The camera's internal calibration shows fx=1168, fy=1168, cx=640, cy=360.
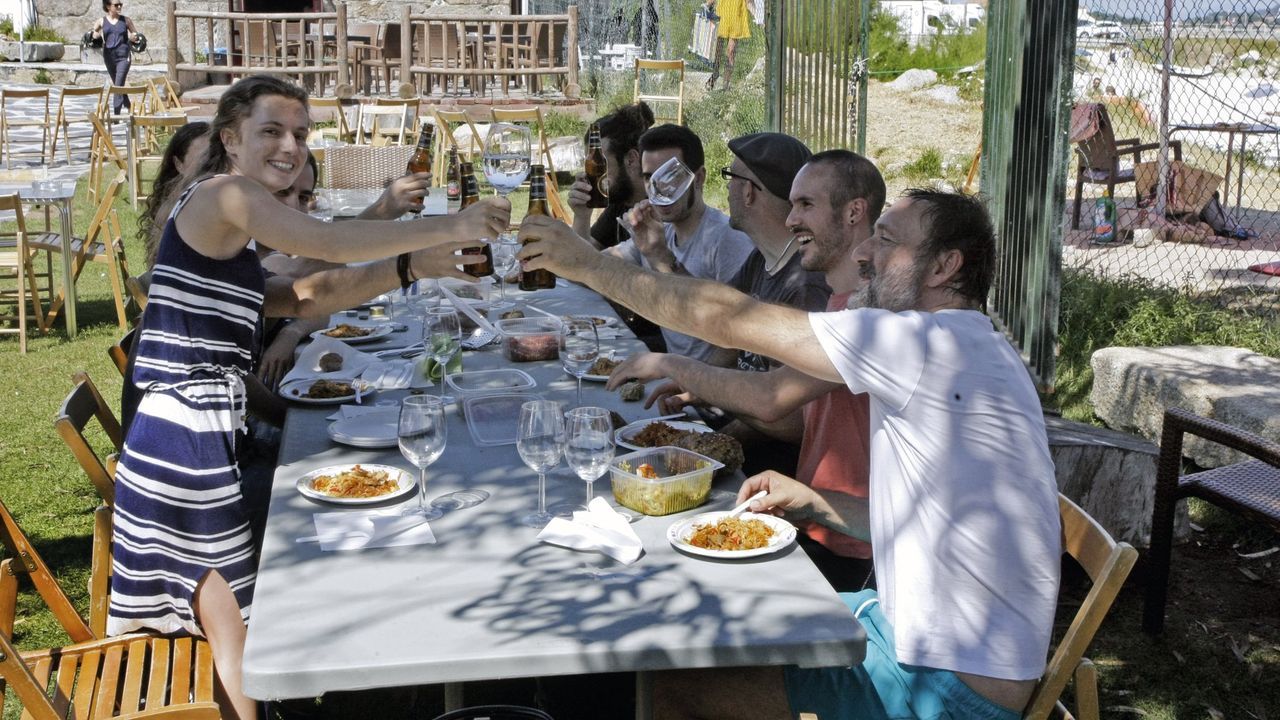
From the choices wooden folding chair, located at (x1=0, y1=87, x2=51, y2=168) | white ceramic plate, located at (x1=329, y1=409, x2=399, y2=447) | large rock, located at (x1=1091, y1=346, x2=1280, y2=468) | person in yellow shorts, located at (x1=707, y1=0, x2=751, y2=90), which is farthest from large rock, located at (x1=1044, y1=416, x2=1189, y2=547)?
A: person in yellow shorts, located at (x1=707, y1=0, x2=751, y2=90)

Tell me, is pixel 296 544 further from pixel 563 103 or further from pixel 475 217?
pixel 563 103

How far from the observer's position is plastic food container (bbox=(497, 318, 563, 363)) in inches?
155

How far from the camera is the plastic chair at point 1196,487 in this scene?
11.5 ft

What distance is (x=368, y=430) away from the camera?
3.02m

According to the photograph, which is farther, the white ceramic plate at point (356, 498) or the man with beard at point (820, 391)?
the man with beard at point (820, 391)

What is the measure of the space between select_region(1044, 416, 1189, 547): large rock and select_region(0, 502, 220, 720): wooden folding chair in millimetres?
2964

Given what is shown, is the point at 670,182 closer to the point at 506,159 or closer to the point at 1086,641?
the point at 506,159

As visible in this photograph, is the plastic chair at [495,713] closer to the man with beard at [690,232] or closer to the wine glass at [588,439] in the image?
the wine glass at [588,439]

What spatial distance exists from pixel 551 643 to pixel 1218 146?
13.0 meters

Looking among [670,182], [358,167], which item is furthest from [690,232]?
[358,167]

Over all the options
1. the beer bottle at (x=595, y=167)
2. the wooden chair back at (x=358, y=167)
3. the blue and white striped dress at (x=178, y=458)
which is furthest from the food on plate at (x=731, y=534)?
the wooden chair back at (x=358, y=167)

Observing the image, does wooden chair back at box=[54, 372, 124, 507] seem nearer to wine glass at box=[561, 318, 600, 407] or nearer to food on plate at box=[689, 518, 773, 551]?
wine glass at box=[561, 318, 600, 407]

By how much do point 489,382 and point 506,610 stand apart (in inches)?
61.4

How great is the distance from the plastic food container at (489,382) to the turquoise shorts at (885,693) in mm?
1434
